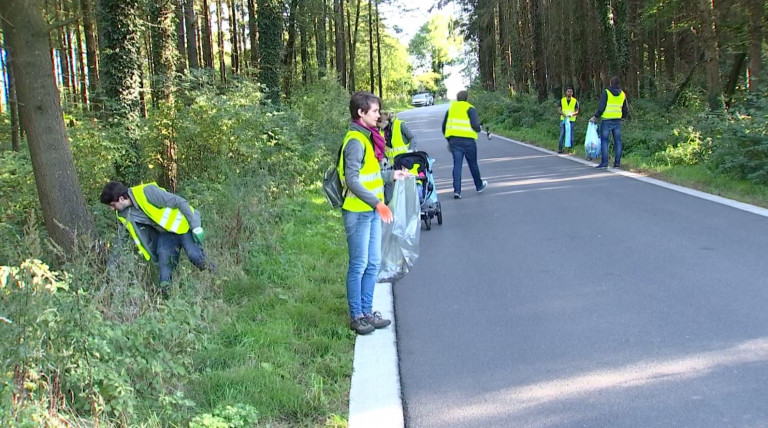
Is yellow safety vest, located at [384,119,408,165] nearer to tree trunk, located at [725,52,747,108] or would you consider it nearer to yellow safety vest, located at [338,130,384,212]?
yellow safety vest, located at [338,130,384,212]

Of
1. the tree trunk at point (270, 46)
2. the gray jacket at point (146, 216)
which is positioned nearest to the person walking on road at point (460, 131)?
the gray jacket at point (146, 216)

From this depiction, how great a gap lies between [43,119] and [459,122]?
22.5ft

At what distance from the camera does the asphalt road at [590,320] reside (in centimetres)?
382

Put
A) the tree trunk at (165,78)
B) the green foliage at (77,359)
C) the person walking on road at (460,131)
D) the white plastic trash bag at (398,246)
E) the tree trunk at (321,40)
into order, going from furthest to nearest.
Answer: the tree trunk at (321,40) → the tree trunk at (165,78) → the person walking on road at (460,131) → the white plastic trash bag at (398,246) → the green foliage at (77,359)

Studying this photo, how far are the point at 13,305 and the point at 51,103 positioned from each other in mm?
4849

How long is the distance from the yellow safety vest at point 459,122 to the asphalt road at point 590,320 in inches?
94.3

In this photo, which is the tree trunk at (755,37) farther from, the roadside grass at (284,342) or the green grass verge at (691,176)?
the roadside grass at (284,342)

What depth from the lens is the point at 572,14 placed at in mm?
27281

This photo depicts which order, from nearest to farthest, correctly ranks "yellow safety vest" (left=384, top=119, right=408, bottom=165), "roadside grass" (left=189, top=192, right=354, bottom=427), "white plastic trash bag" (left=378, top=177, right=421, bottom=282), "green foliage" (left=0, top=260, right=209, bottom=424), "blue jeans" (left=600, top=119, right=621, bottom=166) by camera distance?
"green foliage" (left=0, top=260, right=209, bottom=424), "roadside grass" (left=189, top=192, right=354, bottom=427), "white plastic trash bag" (left=378, top=177, right=421, bottom=282), "yellow safety vest" (left=384, top=119, right=408, bottom=165), "blue jeans" (left=600, top=119, right=621, bottom=166)

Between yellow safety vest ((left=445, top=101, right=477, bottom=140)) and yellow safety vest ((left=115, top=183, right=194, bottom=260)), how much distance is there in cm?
637

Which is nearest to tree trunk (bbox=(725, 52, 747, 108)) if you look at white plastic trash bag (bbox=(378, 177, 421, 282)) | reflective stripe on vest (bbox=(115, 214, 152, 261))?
white plastic trash bag (bbox=(378, 177, 421, 282))

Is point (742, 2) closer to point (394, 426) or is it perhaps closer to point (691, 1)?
point (691, 1)

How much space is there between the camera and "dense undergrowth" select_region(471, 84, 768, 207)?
429 inches

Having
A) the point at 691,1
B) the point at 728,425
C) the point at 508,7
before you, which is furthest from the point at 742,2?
the point at 508,7
